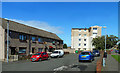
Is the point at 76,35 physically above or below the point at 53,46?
above

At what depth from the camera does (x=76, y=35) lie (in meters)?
76.7

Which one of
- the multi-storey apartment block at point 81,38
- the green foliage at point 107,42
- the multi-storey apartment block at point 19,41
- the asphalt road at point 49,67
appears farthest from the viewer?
the multi-storey apartment block at point 81,38

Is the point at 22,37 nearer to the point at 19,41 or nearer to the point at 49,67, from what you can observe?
the point at 19,41

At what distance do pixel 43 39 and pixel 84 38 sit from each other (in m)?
43.4

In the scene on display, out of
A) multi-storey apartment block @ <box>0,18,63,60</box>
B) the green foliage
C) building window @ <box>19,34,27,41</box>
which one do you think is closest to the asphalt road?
multi-storey apartment block @ <box>0,18,63,60</box>

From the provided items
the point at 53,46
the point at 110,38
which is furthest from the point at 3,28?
the point at 110,38

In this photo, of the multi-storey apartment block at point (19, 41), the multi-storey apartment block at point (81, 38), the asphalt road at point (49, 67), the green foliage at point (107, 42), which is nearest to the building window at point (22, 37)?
the multi-storey apartment block at point (19, 41)

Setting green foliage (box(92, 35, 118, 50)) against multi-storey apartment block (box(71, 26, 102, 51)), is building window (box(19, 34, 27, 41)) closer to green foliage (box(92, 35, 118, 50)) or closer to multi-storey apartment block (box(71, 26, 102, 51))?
green foliage (box(92, 35, 118, 50))

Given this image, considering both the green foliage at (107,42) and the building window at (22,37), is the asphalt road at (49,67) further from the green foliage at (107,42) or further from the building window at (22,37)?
the green foliage at (107,42)

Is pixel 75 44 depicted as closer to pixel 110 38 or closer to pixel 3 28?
pixel 110 38

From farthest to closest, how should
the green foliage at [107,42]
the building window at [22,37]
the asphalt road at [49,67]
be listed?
the green foliage at [107,42]
the building window at [22,37]
the asphalt road at [49,67]

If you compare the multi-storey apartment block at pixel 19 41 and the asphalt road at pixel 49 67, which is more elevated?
the multi-storey apartment block at pixel 19 41

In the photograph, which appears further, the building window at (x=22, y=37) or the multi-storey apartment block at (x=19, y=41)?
the building window at (x=22, y=37)

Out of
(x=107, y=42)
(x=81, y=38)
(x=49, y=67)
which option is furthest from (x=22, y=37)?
(x=81, y=38)
